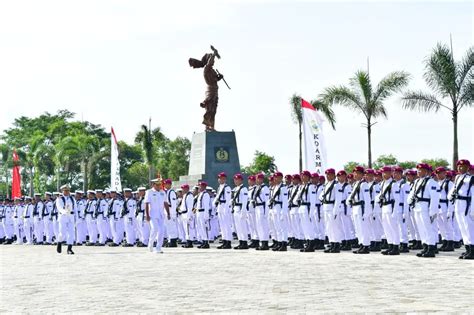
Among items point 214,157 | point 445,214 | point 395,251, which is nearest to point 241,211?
point 395,251

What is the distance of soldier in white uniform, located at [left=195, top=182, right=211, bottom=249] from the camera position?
76.7 feet

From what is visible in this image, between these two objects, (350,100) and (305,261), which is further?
(350,100)

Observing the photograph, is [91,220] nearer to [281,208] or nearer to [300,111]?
[281,208]

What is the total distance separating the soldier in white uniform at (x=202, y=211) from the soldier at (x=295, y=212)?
340 cm

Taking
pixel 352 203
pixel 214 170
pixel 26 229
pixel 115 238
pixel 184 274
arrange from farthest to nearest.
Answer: pixel 26 229, pixel 214 170, pixel 115 238, pixel 352 203, pixel 184 274

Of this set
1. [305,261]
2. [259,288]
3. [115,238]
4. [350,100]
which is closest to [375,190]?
[305,261]

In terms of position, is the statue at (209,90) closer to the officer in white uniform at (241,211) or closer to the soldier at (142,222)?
the soldier at (142,222)

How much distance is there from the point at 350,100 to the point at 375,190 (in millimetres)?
14875

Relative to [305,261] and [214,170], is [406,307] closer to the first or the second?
[305,261]

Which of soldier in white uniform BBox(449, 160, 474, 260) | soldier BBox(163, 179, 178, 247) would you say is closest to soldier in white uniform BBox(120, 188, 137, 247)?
soldier BBox(163, 179, 178, 247)

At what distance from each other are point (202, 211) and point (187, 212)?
43.7 inches

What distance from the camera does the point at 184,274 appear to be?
45.0ft

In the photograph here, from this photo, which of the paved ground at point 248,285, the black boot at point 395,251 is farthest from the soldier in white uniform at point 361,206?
the paved ground at point 248,285

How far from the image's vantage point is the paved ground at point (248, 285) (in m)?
9.39
